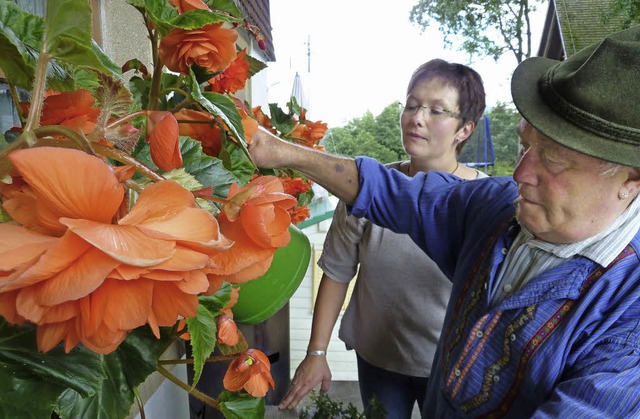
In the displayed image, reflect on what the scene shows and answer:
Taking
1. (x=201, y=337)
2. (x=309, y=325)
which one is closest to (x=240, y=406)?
(x=201, y=337)

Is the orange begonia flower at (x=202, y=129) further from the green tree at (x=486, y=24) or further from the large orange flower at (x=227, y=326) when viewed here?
the green tree at (x=486, y=24)

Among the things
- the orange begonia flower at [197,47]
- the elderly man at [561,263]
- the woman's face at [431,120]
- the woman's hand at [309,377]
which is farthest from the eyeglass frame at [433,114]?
the orange begonia flower at [197,47]

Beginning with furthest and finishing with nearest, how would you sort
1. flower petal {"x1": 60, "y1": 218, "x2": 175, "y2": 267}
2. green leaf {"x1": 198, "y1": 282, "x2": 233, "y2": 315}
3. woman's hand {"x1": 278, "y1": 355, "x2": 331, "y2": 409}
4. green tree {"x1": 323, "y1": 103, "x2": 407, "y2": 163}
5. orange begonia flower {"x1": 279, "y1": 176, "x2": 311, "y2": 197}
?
1. green tree {"x1": 323, "y1": 103, "x2": 407, "y2": 163}
2. woman's hand {"x1": 278, "y1": 355, "x2": 331, "y2": 409}
3. orange begonia flower {"x1": 279, "y1": 176, "x2": 311, "y2": 197}
4. green leaf {"x1": 198, "y1": 282, "x2": 233, "y2": 315}
5. flower petal {"x1": 60, "y1": 218, "x2": 175, "y2": 267}

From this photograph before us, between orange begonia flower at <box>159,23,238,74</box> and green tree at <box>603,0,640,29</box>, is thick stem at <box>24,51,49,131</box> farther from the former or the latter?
green tree at <box>603,0,640,29</box>

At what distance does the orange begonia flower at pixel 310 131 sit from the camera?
40.9 inches

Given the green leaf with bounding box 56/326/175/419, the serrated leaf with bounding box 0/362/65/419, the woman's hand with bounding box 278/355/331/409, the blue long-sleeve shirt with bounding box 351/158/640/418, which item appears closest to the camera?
the serrated leaf with bounding box 0/362/65/419

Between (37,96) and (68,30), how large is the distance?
0.04m

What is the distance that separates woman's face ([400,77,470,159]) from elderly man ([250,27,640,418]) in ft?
1.53

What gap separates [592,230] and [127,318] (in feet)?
2.50

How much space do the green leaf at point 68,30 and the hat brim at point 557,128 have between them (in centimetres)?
65

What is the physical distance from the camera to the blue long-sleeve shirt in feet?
2.37

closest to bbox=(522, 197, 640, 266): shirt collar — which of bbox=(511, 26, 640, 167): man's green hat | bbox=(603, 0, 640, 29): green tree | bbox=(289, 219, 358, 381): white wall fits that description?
bbox=(511, 26, 640, 167): man's green hat

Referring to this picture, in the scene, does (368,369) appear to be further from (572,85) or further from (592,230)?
(572,85)

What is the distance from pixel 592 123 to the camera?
75 cm
